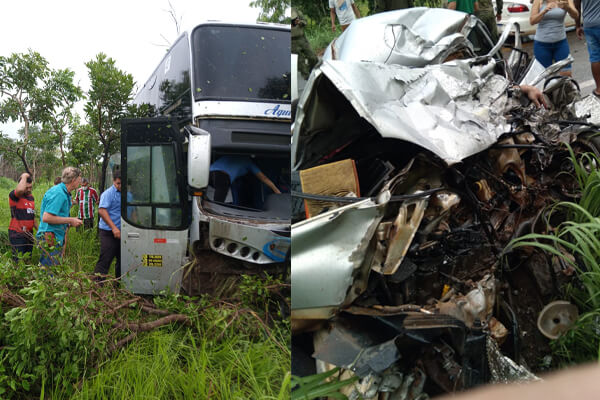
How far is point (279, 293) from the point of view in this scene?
96 centimetres

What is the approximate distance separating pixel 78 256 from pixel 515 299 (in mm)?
2225

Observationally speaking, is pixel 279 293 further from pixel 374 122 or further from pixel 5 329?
pixel 374 122

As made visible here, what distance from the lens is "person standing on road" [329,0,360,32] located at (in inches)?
121

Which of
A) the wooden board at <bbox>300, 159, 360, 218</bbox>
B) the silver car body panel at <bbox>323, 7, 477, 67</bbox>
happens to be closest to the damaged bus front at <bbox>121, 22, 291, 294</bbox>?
the wooden board at <bbox>300, 159, 360, 218</bbox>

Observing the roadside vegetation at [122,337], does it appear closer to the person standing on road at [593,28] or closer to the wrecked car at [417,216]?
the wrecked car at [417,216]

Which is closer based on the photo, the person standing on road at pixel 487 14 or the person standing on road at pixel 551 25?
the person standing on road at pixel 551 25

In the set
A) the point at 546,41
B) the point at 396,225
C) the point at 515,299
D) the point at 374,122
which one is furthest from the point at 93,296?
the point at 546,41

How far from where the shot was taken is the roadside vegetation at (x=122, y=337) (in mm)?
959

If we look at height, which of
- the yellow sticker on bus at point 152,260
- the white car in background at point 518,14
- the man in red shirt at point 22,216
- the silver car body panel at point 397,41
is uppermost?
the white car in background at point 518,14

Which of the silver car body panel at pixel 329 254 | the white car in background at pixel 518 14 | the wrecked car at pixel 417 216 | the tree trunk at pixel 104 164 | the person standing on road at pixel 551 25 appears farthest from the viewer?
the white car in background at pixel 518 14

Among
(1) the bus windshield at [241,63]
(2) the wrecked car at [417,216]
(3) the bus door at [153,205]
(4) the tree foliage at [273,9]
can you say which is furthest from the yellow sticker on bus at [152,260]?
(4) the tree foliage at [273,9]

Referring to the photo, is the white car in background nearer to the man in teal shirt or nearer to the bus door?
the man in teal shirt

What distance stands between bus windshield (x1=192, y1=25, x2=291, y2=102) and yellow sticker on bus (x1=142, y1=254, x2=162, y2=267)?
0.43m

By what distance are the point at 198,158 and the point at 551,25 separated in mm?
5293
